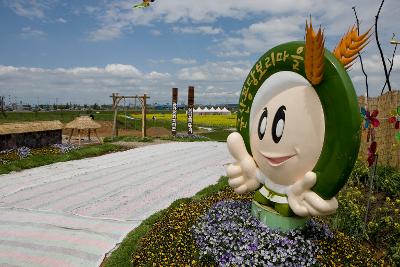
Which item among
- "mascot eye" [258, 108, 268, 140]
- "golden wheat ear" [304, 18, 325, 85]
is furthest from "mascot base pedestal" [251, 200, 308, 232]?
"golden wheat ear" [304, 18, 325, 85]

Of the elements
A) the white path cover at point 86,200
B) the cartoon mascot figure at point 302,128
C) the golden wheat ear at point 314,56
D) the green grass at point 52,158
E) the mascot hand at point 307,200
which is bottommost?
the white path cover at point 86,200

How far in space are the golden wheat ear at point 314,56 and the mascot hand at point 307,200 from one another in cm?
108

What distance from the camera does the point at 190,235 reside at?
555 centimetres

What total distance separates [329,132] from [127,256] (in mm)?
3276

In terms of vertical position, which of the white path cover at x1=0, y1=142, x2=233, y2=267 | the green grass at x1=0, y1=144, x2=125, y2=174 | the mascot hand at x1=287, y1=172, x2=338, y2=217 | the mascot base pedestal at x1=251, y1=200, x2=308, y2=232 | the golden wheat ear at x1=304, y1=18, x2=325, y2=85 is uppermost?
the golden wheat ear at x1=304, y1=18, x2=325, y2=85

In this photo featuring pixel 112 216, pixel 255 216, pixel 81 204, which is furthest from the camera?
pixel 81 204

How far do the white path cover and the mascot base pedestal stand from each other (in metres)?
2.47

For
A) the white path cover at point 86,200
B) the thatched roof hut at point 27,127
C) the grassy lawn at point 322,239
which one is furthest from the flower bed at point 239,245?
the thatched roof hut at point 27,127

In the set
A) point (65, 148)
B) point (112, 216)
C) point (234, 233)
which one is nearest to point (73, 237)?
point (112, 216)

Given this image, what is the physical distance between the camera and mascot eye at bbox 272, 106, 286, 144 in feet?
15.4

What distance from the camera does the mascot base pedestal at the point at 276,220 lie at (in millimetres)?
4984

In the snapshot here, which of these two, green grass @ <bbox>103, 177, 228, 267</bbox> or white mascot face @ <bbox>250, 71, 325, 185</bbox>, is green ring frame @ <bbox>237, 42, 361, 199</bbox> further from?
green grass @ <bbox>103, 177, 228, 267</bbox>

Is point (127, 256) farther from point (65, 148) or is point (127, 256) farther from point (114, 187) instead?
point (65, 148)

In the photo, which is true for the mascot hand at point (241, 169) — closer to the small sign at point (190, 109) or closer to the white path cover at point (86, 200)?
the white path cover at point (86, 200)
